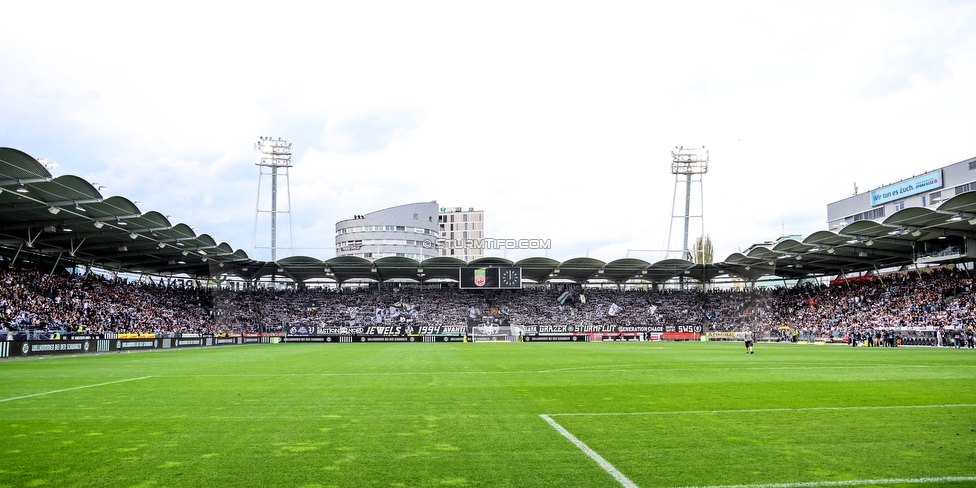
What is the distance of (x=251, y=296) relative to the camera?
242 ft

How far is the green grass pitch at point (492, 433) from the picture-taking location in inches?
265

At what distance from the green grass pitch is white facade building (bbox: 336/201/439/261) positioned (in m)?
106

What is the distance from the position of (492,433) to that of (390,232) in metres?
116

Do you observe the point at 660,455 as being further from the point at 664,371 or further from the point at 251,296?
the point at 251,296

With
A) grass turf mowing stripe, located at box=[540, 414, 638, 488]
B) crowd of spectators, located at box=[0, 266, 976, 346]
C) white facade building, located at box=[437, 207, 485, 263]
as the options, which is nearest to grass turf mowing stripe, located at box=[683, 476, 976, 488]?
grass turf mowing stripe, located at box=[540, 414, 638, 488]

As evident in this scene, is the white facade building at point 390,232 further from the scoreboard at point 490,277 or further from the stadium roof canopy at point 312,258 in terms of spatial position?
the scoreboard at point 490,277

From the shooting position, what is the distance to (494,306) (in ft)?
251

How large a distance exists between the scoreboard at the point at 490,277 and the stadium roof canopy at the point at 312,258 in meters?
0.89

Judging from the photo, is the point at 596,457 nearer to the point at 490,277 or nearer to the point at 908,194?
the point at 490,277

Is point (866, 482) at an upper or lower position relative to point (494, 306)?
lower

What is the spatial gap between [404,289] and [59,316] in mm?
40183

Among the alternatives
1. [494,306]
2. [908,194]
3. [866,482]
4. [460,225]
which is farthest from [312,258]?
[460,225]

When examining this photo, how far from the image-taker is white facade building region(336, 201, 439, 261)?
123m

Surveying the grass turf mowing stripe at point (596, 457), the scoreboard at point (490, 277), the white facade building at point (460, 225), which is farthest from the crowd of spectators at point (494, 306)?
the white facade building at point (460, 225)
